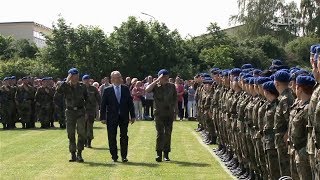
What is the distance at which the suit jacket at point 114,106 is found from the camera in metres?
15.0

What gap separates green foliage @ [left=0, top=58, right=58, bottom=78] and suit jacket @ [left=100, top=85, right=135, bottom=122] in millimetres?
26923

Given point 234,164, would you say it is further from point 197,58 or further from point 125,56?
point 197,58

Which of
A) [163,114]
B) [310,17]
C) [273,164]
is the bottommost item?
[273,164]

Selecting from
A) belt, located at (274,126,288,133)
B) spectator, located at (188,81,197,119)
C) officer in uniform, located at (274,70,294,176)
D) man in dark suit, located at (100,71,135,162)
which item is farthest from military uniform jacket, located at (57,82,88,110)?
spectator, located at (188,81,197,119)

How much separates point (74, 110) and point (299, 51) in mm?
47856

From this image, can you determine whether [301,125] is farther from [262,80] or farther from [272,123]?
[262,80]

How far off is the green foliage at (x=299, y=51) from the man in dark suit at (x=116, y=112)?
45.3 metres

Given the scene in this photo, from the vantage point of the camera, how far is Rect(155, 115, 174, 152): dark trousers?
15.0m

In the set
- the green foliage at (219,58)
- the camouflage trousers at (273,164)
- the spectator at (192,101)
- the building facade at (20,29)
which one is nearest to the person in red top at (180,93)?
the spectator at (192,101)

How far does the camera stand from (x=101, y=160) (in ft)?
50.7

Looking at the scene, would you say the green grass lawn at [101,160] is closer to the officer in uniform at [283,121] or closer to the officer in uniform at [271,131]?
the officer in uniform at [271,131]

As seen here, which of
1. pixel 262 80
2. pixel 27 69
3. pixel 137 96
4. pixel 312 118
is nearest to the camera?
pixel 312 118

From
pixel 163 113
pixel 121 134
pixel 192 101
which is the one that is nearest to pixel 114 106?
pixel 121 134

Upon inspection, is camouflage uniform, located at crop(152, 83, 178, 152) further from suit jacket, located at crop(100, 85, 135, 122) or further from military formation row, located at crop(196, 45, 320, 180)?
military formation row, located at crop(196, 45, 320, 180)
